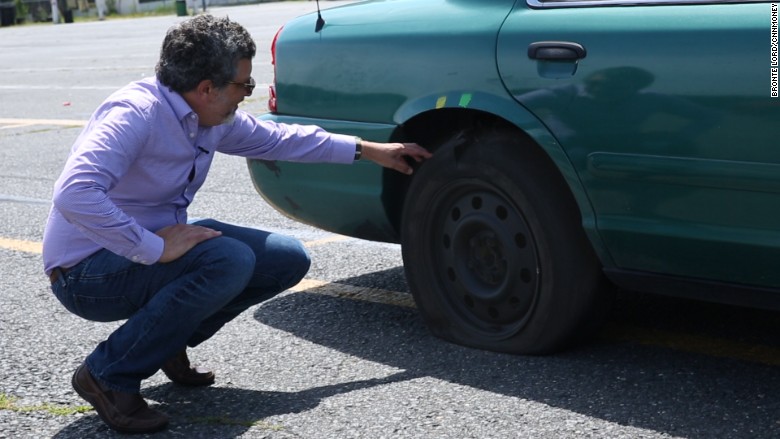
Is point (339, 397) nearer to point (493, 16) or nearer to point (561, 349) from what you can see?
point (561, 349)

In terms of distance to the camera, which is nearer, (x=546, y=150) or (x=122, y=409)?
(x=122, y=409)

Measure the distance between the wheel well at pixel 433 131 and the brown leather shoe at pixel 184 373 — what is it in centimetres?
86

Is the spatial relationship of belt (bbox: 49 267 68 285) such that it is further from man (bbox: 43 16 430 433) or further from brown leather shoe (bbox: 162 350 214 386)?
brown leather shoe (bbox: 162 350 214 386)

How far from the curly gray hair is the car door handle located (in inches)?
34.1

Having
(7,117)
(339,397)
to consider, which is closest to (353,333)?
(339,397)

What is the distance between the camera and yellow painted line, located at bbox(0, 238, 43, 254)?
618 centimetres

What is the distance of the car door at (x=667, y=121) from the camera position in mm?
3369

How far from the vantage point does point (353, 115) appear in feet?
14.5

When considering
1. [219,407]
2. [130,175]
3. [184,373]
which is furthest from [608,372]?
[130,175]

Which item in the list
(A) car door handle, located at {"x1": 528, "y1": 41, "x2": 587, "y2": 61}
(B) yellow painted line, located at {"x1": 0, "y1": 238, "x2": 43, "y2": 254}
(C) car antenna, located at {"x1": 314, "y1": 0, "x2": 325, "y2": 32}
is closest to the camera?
(A) car door handle, located at {"x1": 528, "y1": 41, "x2": 587, "y2": 61}

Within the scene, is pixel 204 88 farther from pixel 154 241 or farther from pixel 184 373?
pixel 184 373

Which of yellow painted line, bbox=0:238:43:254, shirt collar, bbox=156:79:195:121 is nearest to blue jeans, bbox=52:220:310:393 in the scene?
shirt collar, bbox=156:79:195:121

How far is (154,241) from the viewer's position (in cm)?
354

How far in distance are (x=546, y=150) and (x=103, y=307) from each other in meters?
1.38
